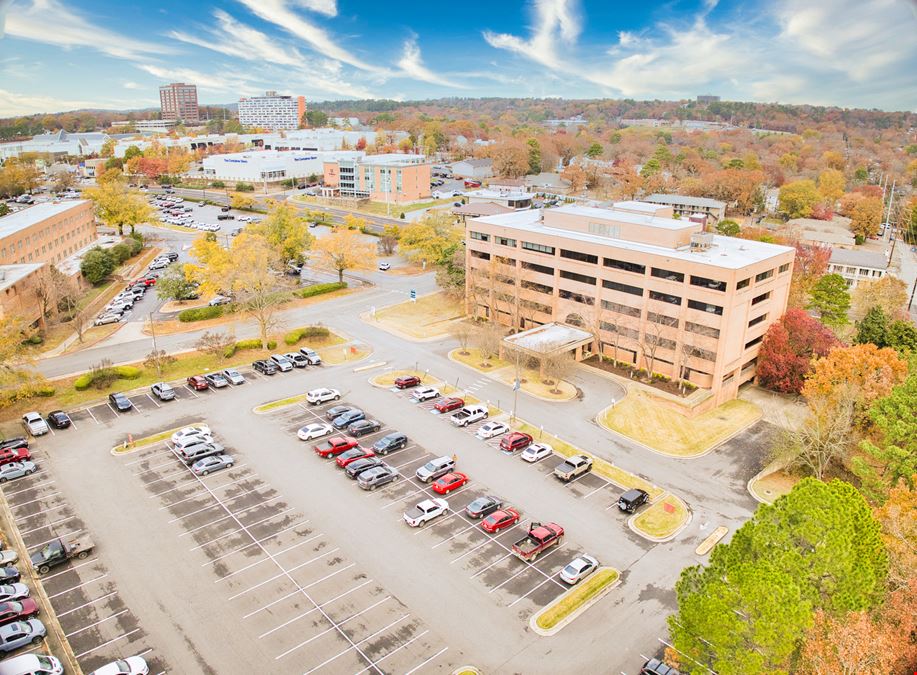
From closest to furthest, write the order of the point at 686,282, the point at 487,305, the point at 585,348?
1. the point at 686,282
2. the point at 585,348
3. the point at 487,305

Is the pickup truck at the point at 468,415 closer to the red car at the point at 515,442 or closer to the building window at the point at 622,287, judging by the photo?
the red car at the point at 515,442

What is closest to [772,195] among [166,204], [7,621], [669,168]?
[669,168]

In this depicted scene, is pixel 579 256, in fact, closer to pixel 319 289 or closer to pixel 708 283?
pixel 708 283

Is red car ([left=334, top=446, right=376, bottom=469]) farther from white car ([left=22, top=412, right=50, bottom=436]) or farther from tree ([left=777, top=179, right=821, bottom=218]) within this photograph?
tree ([left=777, top=179, right=821, bottom=218])

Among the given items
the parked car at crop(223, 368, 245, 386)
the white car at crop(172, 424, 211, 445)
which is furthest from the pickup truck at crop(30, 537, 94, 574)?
the parked car at crop(223, 368, 245, 386)

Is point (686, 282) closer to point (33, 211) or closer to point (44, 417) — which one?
point (44, 417)

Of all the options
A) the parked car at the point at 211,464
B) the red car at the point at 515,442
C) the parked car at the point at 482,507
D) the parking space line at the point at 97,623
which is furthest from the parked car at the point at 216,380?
the parked car at the point at 482,507
